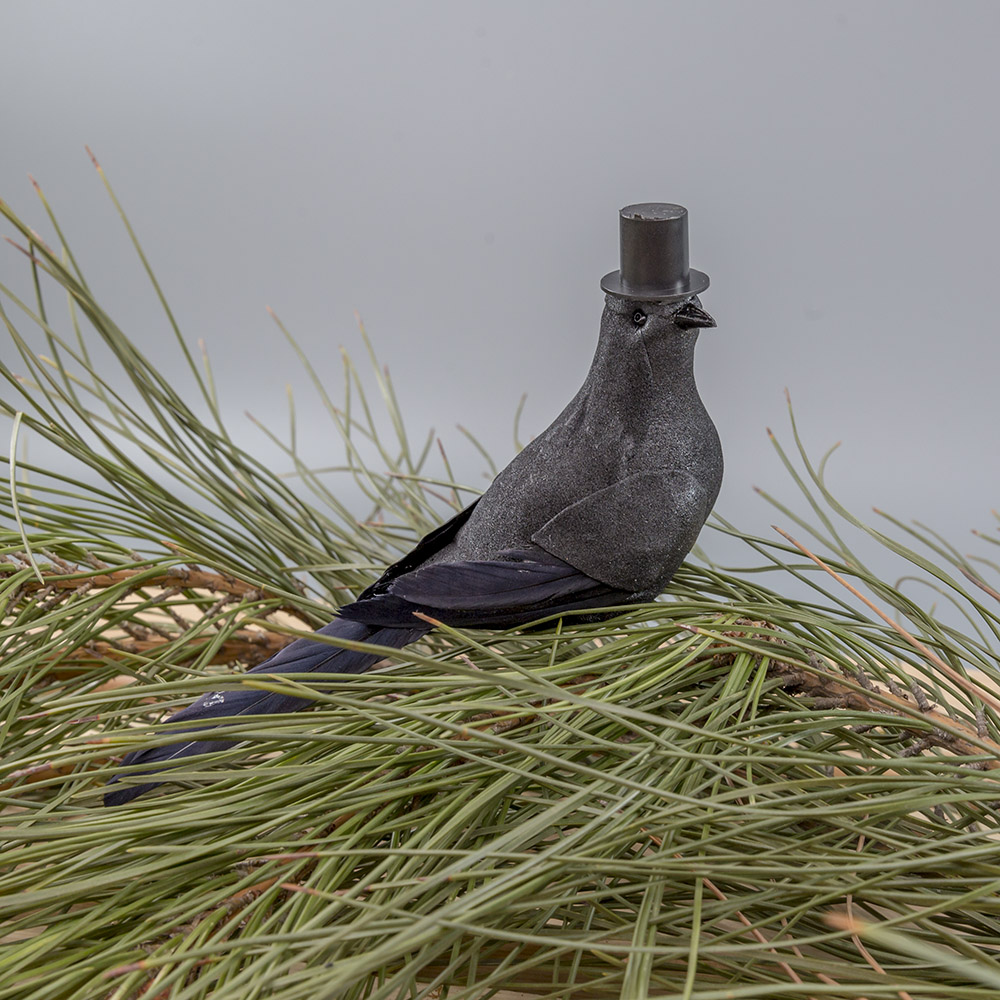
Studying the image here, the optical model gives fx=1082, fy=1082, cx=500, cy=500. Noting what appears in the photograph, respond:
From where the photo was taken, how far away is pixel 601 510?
514mm

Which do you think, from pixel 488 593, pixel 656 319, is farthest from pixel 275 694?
pixel 656 319

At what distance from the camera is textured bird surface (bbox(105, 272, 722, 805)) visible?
500 mm

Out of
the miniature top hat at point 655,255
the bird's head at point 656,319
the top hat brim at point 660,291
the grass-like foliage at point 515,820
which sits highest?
the miniature top hat at point 655,255

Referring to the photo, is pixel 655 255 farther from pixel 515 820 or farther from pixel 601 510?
pixel 515 820

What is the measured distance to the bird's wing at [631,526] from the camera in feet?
1.68

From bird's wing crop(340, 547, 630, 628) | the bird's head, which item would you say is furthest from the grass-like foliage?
the bird's head

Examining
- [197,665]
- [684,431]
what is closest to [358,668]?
[197,665]

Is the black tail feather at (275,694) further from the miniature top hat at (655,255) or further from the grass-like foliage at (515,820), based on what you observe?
the miniature top hat at (655,255)

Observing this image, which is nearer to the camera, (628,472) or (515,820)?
(515,820)

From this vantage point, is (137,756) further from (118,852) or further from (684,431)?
(684,431)

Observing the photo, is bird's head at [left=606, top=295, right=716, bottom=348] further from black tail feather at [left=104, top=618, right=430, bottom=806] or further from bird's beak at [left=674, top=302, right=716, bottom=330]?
black tail feather at [left=104, top=618, right=430, bottom=806]

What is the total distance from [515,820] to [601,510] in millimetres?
159

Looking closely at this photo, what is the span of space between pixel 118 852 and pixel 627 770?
0.60 ft

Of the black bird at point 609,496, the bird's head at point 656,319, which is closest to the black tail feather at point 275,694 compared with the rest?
the black bird at point 609,496
